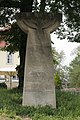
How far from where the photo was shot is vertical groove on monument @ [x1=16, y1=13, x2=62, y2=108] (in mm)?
14922

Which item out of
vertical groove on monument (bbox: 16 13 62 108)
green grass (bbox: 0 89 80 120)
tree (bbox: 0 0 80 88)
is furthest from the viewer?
tree (bbox: 0 0 80 88)

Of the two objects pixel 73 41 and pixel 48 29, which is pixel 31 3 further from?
pixel 48 29

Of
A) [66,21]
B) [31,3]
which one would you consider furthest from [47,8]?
[66,21]

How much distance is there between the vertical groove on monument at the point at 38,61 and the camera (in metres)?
14.9

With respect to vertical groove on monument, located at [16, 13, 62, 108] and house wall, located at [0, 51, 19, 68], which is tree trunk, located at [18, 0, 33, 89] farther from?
house wall, located at [0, 51, 19, 68]

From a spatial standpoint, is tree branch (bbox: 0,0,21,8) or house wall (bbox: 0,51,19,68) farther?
house wall (bbox: 0,51,19,68)

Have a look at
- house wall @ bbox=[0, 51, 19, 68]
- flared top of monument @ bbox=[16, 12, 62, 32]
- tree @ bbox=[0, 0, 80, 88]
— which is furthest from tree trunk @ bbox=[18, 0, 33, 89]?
house wall @ bbox=[0, 51, 19, 68]

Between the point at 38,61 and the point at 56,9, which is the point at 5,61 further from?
the point at 38,61

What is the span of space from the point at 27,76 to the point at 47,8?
765 centimetres

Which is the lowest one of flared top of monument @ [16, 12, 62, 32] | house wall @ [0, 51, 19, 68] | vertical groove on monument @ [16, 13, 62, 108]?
house wall @ [0, 51, 19, 68]

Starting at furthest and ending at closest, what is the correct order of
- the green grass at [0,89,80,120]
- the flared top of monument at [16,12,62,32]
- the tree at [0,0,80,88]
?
1. the tree at [0,0,80,88]
2. the flared top of monument at [16,12,62,32]
3. the green grass at [0,89,80,120]

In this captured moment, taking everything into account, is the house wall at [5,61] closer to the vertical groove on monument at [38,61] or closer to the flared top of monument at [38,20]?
the flared top of monument at [38,20]

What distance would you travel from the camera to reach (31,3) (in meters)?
22.3

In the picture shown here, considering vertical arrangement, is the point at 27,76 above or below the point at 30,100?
above
